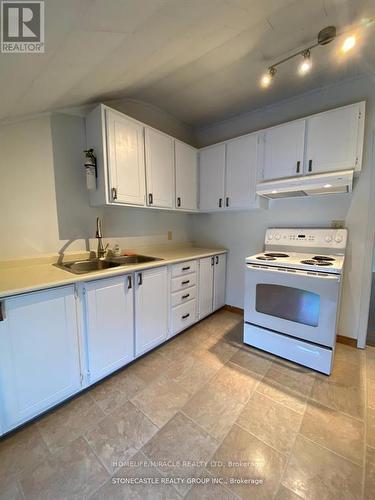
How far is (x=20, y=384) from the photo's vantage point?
1210 mm

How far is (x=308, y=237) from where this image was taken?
2.29 meters

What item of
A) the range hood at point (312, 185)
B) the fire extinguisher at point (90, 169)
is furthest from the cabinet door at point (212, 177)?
the fire extinguisher at point (90, 169)

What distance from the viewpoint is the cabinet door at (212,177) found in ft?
8.63

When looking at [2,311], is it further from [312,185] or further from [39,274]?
[312,185]

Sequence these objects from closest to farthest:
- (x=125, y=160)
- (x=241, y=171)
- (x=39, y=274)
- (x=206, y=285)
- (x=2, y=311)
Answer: (x=2, y=311), (x=39, y=274), (x=125, y=160), (x=241, y=171), (x=206, y=285)

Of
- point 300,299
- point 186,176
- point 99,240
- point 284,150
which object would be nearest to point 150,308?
point 99,240

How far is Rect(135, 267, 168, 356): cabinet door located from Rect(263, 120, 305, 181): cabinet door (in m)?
1.57

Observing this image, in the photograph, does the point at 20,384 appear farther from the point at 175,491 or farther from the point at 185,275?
the point at 185,275

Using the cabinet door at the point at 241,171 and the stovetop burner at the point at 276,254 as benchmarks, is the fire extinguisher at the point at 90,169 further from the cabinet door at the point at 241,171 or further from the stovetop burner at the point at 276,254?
the stovetop burner at the point at 276,254

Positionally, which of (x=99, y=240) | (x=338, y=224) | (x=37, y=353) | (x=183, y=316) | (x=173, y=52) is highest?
(x=173, y=52)

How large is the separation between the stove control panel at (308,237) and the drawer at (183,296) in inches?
42.6

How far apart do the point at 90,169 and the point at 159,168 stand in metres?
0.72

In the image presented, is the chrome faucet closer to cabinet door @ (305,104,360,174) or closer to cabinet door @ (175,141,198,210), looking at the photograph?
cabinet door @ (175,141,198,210)

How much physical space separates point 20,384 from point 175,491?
1.01m
